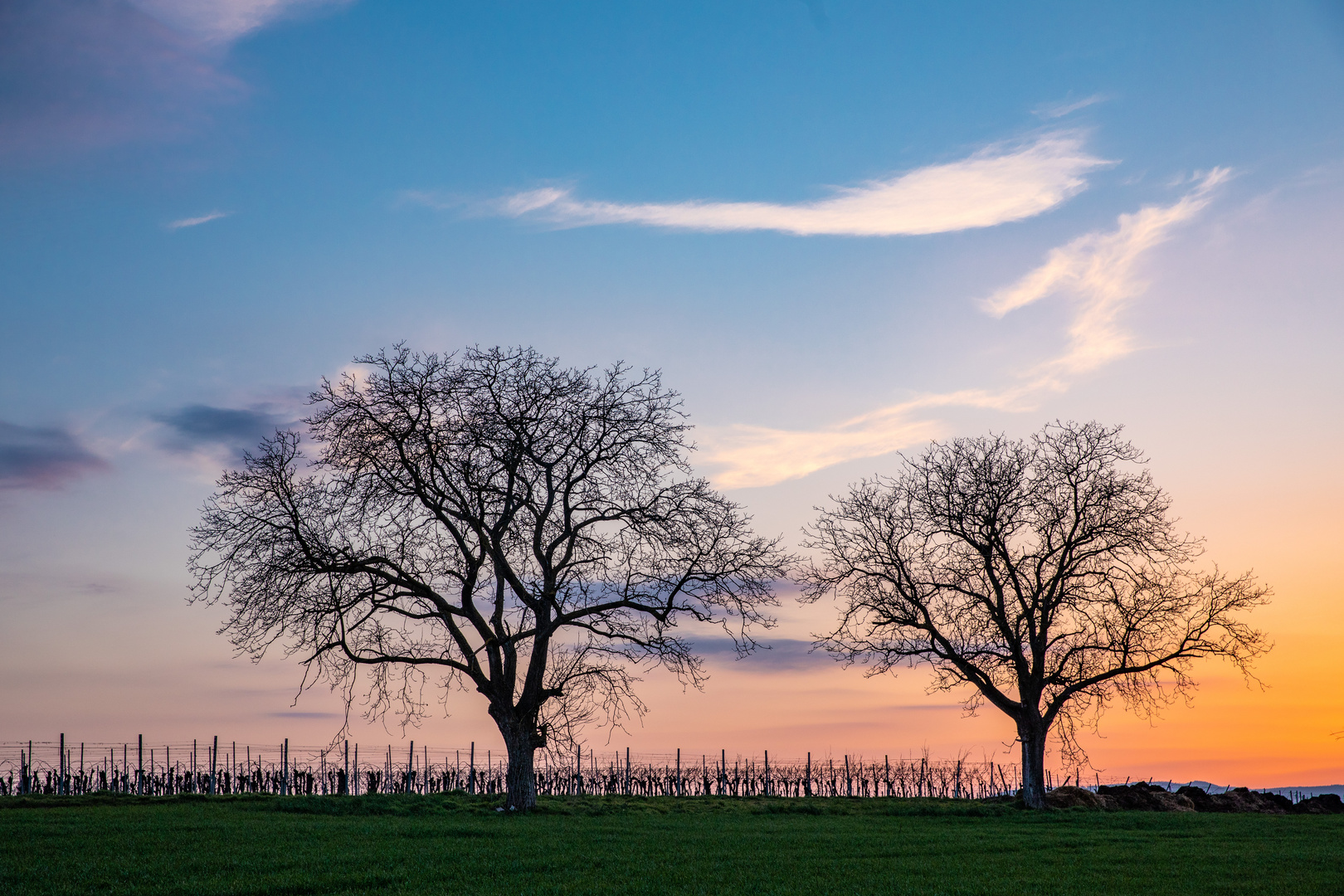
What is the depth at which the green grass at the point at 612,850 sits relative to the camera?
1522cm

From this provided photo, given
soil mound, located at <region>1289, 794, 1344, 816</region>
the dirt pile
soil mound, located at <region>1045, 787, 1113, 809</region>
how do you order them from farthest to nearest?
soil mound, located at <region>1289, 794, 1344, 816</region>
the dirt pile
soil mound, located at <region>1045, 787, 1113, 809</region>

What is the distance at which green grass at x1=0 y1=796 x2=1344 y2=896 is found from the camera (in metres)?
15.2

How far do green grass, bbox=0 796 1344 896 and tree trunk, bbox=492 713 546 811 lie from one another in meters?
0.74

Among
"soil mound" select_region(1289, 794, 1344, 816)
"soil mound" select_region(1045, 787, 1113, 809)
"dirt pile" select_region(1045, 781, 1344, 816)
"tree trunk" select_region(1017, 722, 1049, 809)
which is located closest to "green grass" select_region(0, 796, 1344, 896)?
"tree trunk" select_region(1017, 722, 1049, 809)

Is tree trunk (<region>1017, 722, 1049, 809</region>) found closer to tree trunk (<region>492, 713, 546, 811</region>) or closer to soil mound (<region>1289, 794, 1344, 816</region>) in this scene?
soil mound (<region>1289, 794, 1344, 816</region>)

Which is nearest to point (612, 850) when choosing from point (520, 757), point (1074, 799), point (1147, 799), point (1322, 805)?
point (520, 757)

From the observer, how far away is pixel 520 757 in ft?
95.8

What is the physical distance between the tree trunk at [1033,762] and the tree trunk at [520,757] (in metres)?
17.8

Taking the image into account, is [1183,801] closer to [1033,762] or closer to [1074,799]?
[1074,799]

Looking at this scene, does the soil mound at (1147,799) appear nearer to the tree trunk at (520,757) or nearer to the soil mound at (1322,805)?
the soil mound at (1322,805)

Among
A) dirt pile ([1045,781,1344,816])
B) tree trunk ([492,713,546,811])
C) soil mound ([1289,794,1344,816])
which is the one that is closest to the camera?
tree trunk ([492,713,546,811])

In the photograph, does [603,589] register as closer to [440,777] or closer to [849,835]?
[849,835]

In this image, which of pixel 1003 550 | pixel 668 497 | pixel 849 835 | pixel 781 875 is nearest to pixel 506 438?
pixel 668 497

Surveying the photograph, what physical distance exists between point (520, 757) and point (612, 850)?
10450mm
